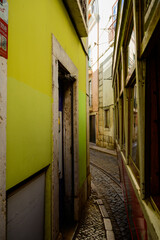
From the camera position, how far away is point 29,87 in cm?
178

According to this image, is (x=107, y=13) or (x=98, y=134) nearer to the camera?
(x=107, y=13)

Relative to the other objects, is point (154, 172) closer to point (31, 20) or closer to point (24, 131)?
point (24, 131)

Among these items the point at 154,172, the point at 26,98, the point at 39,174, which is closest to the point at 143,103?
the point at 154,172

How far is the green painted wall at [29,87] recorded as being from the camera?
1.49m

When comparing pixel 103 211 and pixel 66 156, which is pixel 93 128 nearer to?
pixel 103 211

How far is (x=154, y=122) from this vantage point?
4.74 ft

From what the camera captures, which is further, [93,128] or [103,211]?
[93,128]

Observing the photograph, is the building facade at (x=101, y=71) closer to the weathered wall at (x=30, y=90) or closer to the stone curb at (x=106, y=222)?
the stone curb at (x=106, y=222)

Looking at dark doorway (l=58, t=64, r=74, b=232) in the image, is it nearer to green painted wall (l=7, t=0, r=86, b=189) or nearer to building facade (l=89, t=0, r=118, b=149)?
green painted wall (l=7, t=0, r=86, b=189)

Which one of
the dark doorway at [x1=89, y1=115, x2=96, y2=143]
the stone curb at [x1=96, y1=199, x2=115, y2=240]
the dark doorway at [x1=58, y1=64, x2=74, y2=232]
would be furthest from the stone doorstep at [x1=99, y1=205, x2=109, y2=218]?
the dark doorway at [x1=89, y1=115, x2=96, y2=143]

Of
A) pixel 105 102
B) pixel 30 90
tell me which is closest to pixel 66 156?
pixel 30 90

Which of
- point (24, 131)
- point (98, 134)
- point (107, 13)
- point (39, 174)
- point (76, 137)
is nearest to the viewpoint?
point (24, 131)

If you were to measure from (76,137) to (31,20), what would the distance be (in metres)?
2.34

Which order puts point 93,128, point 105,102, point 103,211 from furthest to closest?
point 93,128 < point 105,102 < point 103,211
